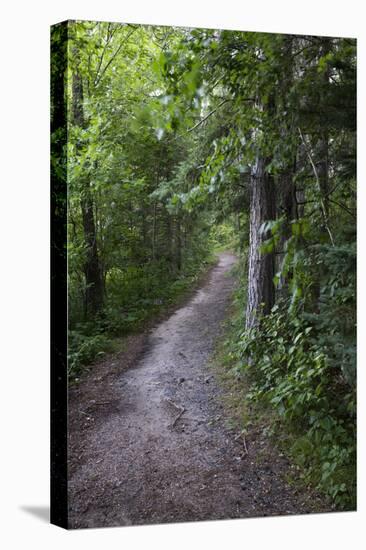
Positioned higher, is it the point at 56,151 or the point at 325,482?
the point at 56,151

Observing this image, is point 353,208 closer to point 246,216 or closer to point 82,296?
point 246,216

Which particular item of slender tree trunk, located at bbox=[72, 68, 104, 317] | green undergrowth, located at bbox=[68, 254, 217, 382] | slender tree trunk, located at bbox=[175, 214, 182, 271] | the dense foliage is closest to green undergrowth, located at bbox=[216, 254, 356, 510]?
the dense foliage

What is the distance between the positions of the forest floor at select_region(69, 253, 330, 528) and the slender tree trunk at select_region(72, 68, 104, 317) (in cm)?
44

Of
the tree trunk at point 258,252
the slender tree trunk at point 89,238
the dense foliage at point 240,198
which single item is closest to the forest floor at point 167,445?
the dense foliage at point 240,198

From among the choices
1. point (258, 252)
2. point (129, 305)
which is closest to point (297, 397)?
point (258, 252)

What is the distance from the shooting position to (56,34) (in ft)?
13.5

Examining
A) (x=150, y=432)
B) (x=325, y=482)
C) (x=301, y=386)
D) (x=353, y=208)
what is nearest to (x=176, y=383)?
(x=150, y=432)

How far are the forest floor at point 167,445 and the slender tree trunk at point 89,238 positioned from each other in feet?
1.44

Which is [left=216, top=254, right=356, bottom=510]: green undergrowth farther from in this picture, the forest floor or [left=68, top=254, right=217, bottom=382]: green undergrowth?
[left=68, top=254, right=217, bottom=382]: green undergrowth

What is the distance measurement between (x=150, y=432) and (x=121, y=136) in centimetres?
215

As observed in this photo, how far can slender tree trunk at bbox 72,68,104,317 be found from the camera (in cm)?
421

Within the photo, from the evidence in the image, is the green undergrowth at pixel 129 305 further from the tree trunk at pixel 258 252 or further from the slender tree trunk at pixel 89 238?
the tree trunk at pixel 258 252

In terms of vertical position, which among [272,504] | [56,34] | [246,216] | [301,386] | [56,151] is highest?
[56,34]

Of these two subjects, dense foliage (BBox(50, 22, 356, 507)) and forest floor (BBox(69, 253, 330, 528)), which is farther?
dense foliage (BBox(50, 22, 356, 507))
